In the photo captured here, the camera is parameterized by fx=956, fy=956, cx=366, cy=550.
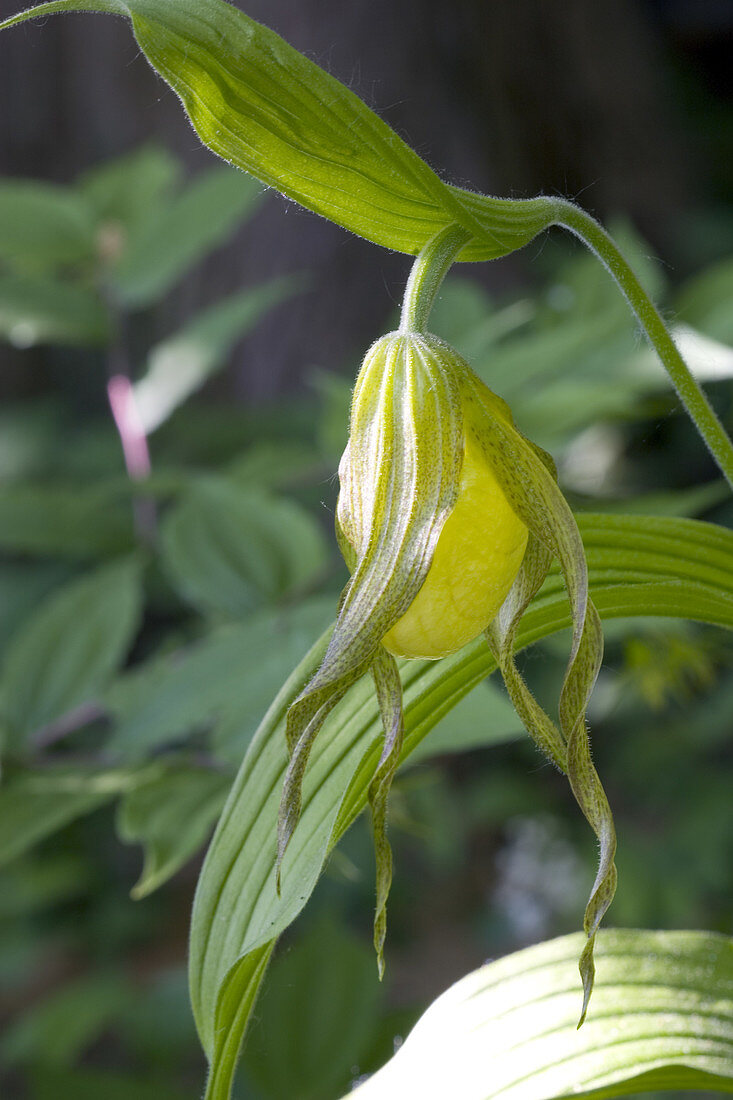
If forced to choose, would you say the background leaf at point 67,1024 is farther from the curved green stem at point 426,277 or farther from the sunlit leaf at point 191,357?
the curved green stem at point 426,277

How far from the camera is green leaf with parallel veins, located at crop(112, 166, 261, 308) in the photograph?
3.23 feet

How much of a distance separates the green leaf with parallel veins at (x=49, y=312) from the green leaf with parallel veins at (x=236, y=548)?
0.89 ft

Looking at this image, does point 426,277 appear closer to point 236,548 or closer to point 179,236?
point 236,548

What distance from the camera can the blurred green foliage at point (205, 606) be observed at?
69cm

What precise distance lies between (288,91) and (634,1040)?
15.9 inches

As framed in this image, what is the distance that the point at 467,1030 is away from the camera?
43cm

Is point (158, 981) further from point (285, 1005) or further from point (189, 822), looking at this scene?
point (189, 822)

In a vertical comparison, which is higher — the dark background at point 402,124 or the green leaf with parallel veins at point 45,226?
the dark background at point 402,124

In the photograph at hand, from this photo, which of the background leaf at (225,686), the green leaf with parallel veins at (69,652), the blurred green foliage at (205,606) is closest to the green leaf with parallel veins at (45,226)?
the blurred green foliage at (205,606)

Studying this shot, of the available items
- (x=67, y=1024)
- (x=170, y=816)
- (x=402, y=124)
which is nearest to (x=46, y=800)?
(x=170, y=816)

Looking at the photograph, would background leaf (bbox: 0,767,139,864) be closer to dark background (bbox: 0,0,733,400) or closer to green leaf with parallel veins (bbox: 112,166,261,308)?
green leaf with parallel veins (bbox: 112,166,261,308)

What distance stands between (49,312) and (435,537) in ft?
2.53

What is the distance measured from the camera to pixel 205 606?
801mm

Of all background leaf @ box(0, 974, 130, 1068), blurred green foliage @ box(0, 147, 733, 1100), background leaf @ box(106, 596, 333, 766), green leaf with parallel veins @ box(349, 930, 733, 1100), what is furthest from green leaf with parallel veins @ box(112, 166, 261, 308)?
background leaf @ box(0, 974, 130, 1068)
